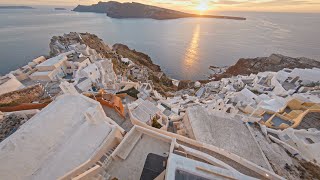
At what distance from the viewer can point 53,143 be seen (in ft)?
33.4

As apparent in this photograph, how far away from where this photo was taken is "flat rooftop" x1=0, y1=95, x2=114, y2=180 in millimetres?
8875

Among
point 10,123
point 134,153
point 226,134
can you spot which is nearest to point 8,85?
point 10,123

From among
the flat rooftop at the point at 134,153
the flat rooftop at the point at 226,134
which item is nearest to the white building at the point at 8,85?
the flat rooftop at the point at 134,153

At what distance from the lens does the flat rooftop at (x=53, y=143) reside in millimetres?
8875

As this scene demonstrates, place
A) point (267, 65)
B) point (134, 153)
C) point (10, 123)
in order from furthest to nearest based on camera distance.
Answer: point (267, 65) < point (10, 123) < point (134, 153)

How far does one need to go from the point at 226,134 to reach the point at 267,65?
6005 centimetres

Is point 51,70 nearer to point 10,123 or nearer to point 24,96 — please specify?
point 24,96

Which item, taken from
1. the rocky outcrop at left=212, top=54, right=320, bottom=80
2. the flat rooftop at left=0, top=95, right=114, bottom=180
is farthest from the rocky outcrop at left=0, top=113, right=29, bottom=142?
the rocky outcrop at left=212, top=54, right=320, bottom=80

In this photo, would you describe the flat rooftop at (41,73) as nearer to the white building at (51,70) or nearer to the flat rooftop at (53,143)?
the white building at (51,70)

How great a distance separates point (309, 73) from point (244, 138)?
33.8 meters

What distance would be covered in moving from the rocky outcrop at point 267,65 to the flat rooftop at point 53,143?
53.8 metres

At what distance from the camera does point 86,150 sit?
9836mm

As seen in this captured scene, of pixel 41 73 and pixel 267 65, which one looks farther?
pixel 267 65

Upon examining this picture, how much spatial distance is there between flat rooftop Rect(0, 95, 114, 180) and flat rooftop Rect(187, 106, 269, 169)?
703 cm
